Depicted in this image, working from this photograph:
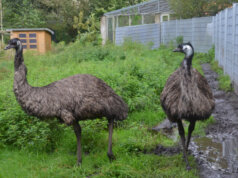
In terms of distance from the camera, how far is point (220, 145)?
19.5ft

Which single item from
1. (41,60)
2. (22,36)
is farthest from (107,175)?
(22,36)

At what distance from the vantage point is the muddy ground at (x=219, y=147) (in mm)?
4891

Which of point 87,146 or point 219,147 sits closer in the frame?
point 87,146

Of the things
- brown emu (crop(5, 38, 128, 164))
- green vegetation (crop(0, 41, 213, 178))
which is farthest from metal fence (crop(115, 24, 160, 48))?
brown emu (crop(5, 38, 128, 164))

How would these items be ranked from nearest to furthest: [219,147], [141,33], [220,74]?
1. [219,147]
2. [220,74]
3. [141,33]

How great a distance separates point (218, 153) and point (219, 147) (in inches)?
11.4

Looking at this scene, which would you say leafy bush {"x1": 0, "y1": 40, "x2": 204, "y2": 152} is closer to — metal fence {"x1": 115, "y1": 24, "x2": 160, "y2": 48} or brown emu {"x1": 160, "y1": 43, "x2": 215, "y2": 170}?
brown emu {"x1": 160, "y1": 43, "x2": 215, "y2": 170}

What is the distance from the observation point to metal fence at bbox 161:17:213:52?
1892cm

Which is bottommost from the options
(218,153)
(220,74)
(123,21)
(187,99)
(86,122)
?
(218,153)

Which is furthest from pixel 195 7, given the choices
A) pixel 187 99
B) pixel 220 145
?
pixel 187 99

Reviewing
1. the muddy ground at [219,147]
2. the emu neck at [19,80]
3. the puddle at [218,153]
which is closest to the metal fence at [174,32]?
the muddy ground at [219,147]

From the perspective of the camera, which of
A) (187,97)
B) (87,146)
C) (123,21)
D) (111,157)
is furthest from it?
(123,21)

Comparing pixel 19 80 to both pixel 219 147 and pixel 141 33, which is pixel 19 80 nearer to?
pixel 219 147

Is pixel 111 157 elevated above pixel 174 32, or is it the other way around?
pixel 174 32
